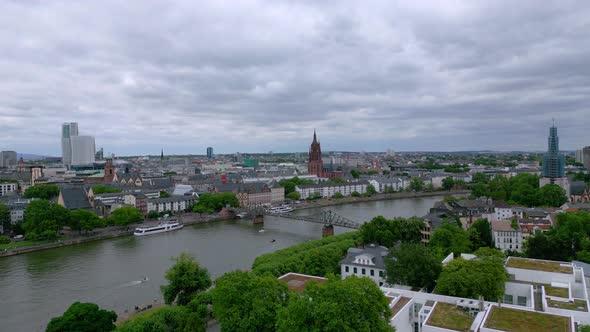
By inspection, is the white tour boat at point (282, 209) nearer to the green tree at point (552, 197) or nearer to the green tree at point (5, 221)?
the green tree at point (5, 221)

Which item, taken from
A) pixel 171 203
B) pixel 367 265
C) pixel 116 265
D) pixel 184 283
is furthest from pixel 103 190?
pixel 367 265

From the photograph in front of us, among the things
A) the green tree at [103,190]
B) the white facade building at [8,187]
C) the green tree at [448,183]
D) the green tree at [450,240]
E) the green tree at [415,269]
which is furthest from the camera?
the green tree at [448,183]

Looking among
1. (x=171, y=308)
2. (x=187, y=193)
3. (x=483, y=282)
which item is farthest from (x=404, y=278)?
(x=187, y=193)

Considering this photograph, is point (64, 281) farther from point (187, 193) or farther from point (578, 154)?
point (578, 154)

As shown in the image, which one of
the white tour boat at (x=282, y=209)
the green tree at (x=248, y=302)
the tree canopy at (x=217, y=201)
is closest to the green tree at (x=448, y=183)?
the white tour boat at (x=282, y=209)

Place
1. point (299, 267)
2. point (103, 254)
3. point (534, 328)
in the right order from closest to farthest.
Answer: point (534, 328)
point (299, 267)
point (103, 254)

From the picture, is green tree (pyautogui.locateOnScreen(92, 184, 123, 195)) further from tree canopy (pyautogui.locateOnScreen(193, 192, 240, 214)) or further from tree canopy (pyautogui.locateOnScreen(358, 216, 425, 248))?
tree canopy (pyautogui.locateOnScreen(358, 216, 425, 248))
